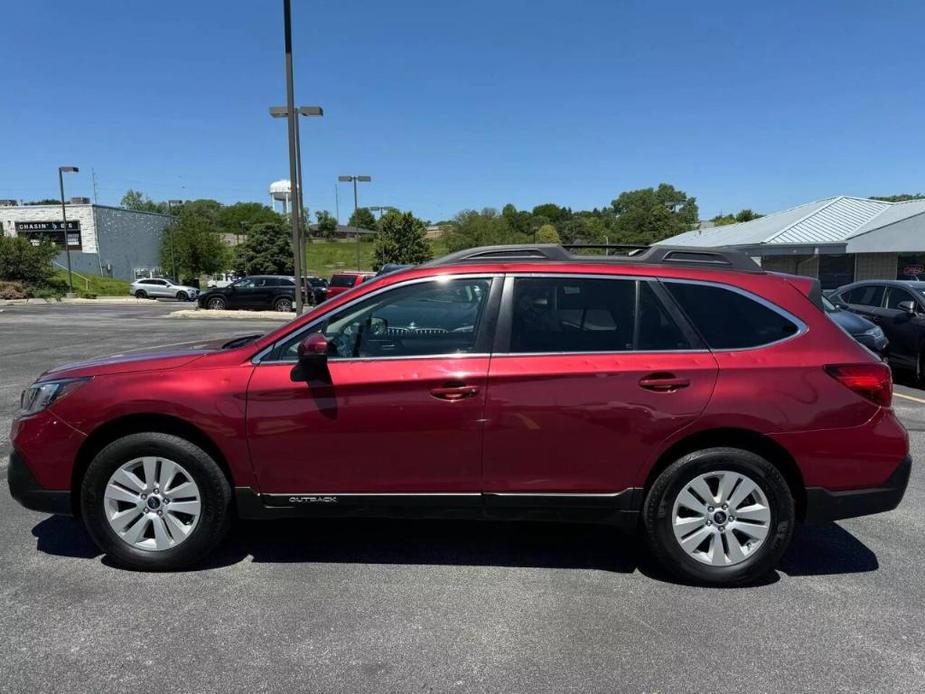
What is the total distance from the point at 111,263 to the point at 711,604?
64.2 metres

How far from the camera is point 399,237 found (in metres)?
59.5

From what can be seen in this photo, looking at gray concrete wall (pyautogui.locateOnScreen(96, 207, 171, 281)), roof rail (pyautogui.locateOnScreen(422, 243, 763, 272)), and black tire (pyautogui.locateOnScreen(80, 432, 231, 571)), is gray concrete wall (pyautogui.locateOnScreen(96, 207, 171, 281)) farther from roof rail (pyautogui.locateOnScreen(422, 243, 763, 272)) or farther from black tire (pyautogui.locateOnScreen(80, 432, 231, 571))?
roof rail (pyautogui.locateOnScreen(422, 243, 763, 272))

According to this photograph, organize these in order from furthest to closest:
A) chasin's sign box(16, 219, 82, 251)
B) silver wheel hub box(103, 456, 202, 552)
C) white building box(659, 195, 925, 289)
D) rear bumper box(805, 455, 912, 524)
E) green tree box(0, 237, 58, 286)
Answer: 1. chasin's sign box(16, 219, 82, 251)
2. green tree box(0, 237, 58, 286)
3. white building box(659, 195, 925, 289)
4. silver wheel hub box(103, 456, 202, 552)
5. rear bumper box(805, 455, 912, 524)

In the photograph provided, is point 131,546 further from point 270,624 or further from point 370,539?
point 370,539

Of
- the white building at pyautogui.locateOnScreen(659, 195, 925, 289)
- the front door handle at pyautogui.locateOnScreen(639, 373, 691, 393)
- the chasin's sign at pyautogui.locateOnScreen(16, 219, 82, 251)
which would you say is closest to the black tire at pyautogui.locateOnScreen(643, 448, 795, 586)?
the front door handle at pyautogui.locateOnScreen(639, 373, 691, 393)

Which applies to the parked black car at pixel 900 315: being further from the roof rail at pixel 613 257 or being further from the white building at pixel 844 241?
the white building at pixel 844 241

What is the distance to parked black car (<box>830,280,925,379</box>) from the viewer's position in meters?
9.88

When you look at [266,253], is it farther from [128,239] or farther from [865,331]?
[865,331]

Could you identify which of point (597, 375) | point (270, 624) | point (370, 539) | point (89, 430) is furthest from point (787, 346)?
point (89, 430)

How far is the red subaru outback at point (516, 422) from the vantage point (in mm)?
3453

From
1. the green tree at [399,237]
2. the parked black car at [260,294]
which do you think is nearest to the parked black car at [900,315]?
the parked black car at [260,294]

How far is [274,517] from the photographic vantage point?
3676 millimetres

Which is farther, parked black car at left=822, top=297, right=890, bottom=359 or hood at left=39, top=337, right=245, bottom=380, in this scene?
parked black car at left=822, top=297, right=890, bottom=359

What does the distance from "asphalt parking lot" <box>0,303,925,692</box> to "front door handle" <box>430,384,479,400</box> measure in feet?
3.33
